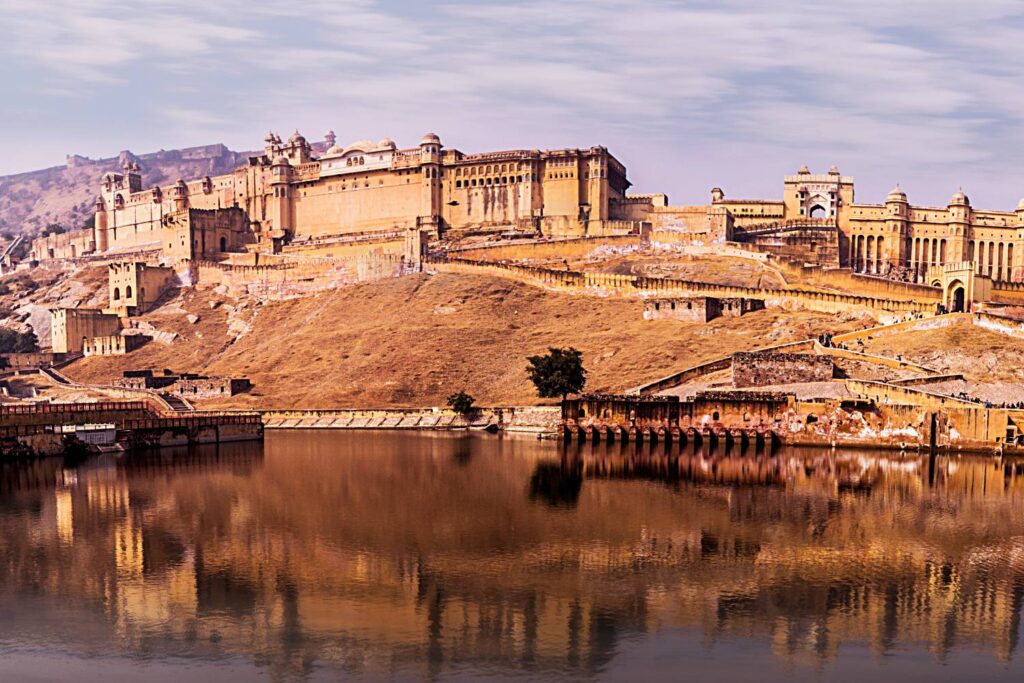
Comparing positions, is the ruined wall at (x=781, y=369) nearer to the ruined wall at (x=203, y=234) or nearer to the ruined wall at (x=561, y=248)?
the ruined wall at (x=561, y=248)

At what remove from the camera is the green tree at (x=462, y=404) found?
51906 millimetres

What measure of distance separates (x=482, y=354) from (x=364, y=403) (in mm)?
7869

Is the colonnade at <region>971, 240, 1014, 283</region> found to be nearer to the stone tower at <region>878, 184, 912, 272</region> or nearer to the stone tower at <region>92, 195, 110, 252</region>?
the stone tower at <region>878, 184, 912, 272</region>

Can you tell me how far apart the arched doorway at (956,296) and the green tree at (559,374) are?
22508 mm

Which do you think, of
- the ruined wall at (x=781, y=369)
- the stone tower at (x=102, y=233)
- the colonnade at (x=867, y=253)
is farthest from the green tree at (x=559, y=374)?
the stone tower at (x=102, y=233)

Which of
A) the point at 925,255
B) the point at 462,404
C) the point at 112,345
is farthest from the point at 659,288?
the point at 112,345

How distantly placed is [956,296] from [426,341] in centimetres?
2920

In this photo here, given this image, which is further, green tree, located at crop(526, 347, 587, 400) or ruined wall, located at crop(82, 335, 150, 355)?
ruined wall, located at crop(82, 335, 150, 355)

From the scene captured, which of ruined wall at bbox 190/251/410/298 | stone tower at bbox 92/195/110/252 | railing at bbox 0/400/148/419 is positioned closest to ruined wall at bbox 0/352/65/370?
ruined wall at bbox 190/251/410/298

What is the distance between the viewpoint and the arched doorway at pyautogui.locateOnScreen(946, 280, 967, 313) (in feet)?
198

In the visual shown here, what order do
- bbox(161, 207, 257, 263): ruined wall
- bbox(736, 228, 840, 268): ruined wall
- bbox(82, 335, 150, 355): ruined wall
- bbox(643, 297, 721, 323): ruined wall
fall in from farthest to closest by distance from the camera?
1. bbox(161, 207, 257, 263): ruined wall
2. bbox(736, 228, 840, 268): ruined wall
3. bbox(82, 335, 150, 355): ruined wall
4. bbox(643, 297, 721, 323): ruined wall

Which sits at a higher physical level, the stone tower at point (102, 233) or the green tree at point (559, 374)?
the stone tower at point (102, 233)

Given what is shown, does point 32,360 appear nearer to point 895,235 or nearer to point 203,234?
point 203,234

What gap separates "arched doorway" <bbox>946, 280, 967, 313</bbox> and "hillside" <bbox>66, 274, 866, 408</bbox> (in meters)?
6.83
